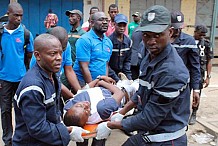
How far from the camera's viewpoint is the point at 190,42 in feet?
12.9

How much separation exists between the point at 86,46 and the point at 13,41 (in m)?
0.95

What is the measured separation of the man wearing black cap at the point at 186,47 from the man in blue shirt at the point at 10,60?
1.99 meters

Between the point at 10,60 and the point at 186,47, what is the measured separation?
2287 millimetres

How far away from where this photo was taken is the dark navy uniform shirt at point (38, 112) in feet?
7.16

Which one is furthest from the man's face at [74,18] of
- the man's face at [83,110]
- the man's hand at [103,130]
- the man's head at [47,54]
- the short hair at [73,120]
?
the man's head at [47,54]

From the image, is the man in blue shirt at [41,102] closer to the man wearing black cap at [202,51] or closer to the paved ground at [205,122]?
the paved ground at [205,122]

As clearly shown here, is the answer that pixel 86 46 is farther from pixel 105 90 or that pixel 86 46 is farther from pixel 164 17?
pixel 164 17

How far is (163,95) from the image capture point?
2203 millimetres

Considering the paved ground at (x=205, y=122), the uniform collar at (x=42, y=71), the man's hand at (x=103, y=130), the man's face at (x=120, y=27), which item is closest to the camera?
the uniform collar at (x=42, y=71)

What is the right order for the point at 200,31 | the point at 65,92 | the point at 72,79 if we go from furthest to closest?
the point at 200,31, the point at 72,79, the point at 65,92

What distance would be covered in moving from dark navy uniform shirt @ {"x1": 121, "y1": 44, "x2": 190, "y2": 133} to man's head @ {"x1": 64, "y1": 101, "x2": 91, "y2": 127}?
0.72 m

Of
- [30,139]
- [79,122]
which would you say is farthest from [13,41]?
[30,139]

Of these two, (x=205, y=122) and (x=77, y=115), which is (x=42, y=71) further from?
(x=205, y=122)

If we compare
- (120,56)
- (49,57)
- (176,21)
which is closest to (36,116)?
(49,57)
